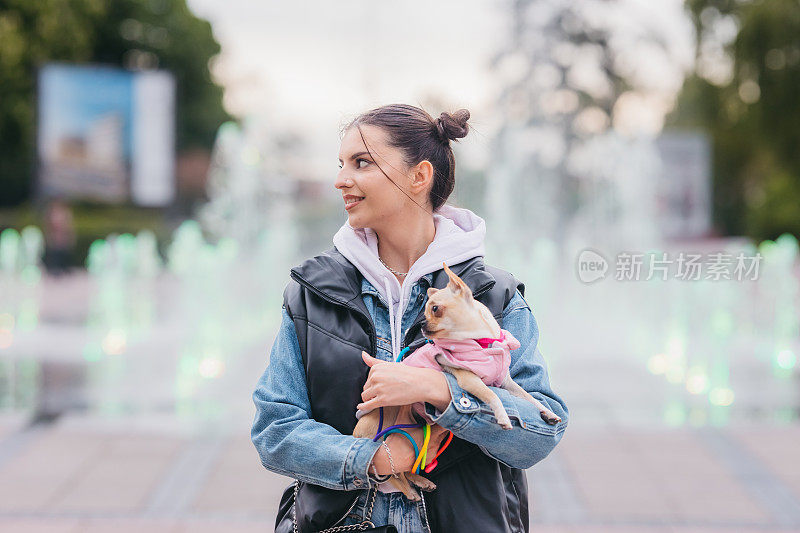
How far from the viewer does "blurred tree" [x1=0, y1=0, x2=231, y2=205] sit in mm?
22531

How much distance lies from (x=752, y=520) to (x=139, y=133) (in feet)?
52.4

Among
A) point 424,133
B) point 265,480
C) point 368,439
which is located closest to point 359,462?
point 368,439

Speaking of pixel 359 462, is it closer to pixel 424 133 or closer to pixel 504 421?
pixel 504 421

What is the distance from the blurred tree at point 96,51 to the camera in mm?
22531

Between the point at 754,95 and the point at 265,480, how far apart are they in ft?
75.2

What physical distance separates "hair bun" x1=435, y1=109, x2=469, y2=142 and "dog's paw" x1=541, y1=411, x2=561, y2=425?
60 cm

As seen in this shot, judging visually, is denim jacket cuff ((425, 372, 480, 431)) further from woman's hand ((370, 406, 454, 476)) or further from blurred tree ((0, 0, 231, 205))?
blurred tree ((0, 0, 231, 205))

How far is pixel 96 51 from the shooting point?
29.5 m

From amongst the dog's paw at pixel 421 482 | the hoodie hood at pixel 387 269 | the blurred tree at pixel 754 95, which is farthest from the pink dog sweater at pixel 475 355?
the blurred tree at pixel 754 95

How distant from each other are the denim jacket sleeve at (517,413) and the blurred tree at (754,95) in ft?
69.8

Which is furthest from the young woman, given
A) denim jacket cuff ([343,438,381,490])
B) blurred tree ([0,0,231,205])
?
blurred tree ([0,0,231,205])

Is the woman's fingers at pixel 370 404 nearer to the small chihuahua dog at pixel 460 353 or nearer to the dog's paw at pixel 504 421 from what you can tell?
the small chihuahua dog at pixel 460 353

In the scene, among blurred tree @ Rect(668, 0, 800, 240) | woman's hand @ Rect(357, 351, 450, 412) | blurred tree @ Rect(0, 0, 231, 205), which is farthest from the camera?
blurred tree @ Rect(0, 0, 231, 205)

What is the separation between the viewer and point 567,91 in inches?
1081
